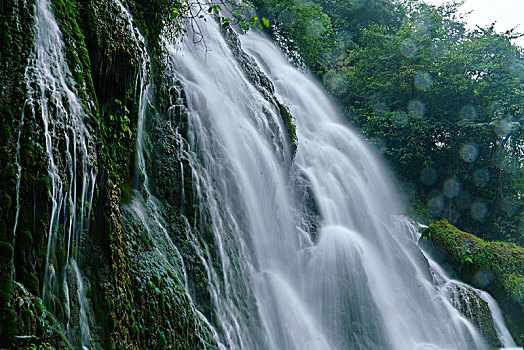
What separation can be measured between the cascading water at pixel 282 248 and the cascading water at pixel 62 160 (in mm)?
2099

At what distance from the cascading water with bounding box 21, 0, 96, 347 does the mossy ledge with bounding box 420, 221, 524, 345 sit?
1035 cm

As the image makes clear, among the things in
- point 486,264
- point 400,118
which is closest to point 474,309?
point 486,264

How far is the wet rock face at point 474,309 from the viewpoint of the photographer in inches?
364

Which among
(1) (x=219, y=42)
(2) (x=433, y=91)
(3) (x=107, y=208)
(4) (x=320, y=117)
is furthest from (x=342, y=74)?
(3) (x=107, y=208)

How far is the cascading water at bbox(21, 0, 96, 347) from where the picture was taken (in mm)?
3188

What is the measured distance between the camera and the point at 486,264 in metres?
10.9

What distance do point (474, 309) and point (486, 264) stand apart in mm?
1963

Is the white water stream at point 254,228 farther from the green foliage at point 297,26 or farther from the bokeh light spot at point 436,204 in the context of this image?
the green foliage at point 297,26

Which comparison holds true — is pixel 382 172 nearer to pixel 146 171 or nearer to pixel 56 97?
pixel 146 171

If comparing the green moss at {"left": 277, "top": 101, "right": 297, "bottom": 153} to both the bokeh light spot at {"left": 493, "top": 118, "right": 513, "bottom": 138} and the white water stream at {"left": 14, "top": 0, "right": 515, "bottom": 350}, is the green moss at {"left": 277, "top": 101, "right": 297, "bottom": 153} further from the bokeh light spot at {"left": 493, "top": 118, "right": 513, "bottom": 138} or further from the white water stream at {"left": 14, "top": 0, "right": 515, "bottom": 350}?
the bokeh light spot at {"left": 493, "top": 118, "right": 513, "bottom": 138}

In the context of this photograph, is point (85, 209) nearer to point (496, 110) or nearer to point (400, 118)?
point (400, 118)

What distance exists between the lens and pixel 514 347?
376 inches

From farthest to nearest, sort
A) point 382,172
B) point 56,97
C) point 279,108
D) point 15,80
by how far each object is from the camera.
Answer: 1. point 382,172
2. point 279,108
3. point 56,97
4. point 15,80

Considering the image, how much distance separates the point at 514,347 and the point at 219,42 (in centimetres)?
999
